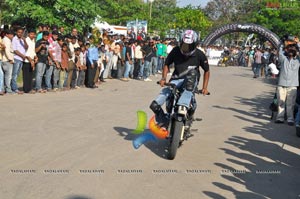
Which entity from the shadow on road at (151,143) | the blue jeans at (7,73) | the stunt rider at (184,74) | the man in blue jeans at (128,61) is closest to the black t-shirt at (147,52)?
the man in blue jeans at (128,61)

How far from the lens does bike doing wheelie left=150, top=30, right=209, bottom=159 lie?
6.57 metres

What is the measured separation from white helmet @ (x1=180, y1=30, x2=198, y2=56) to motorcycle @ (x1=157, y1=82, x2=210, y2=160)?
2.15 ft

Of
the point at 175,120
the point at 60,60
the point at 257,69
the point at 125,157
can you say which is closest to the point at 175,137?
the point at 175,120

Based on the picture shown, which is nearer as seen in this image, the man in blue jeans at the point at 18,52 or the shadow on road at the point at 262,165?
the shadow on road at the point at 262,165

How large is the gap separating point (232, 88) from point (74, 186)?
14.2 meters

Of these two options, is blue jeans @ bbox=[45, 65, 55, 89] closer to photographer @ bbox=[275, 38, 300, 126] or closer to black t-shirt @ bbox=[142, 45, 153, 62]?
photographer @ bbox=[275, 38, 300, 126]

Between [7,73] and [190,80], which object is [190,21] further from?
[190,80]

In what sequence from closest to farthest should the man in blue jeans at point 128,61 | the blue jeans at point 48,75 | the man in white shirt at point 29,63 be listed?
the man in white shirt at point 29,63
the blue jeans at point 48,75
the man in blue jeans at point 128,61

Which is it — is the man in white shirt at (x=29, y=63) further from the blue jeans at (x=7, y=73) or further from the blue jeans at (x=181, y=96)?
the blue jeans at (x=181, y=96)

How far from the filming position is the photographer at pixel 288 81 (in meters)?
10.4

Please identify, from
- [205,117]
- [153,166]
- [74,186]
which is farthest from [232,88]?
[74,186]

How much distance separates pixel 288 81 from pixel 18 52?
676 centimetres

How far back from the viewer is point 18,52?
11.9m

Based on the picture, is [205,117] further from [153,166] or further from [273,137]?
[153,166]
